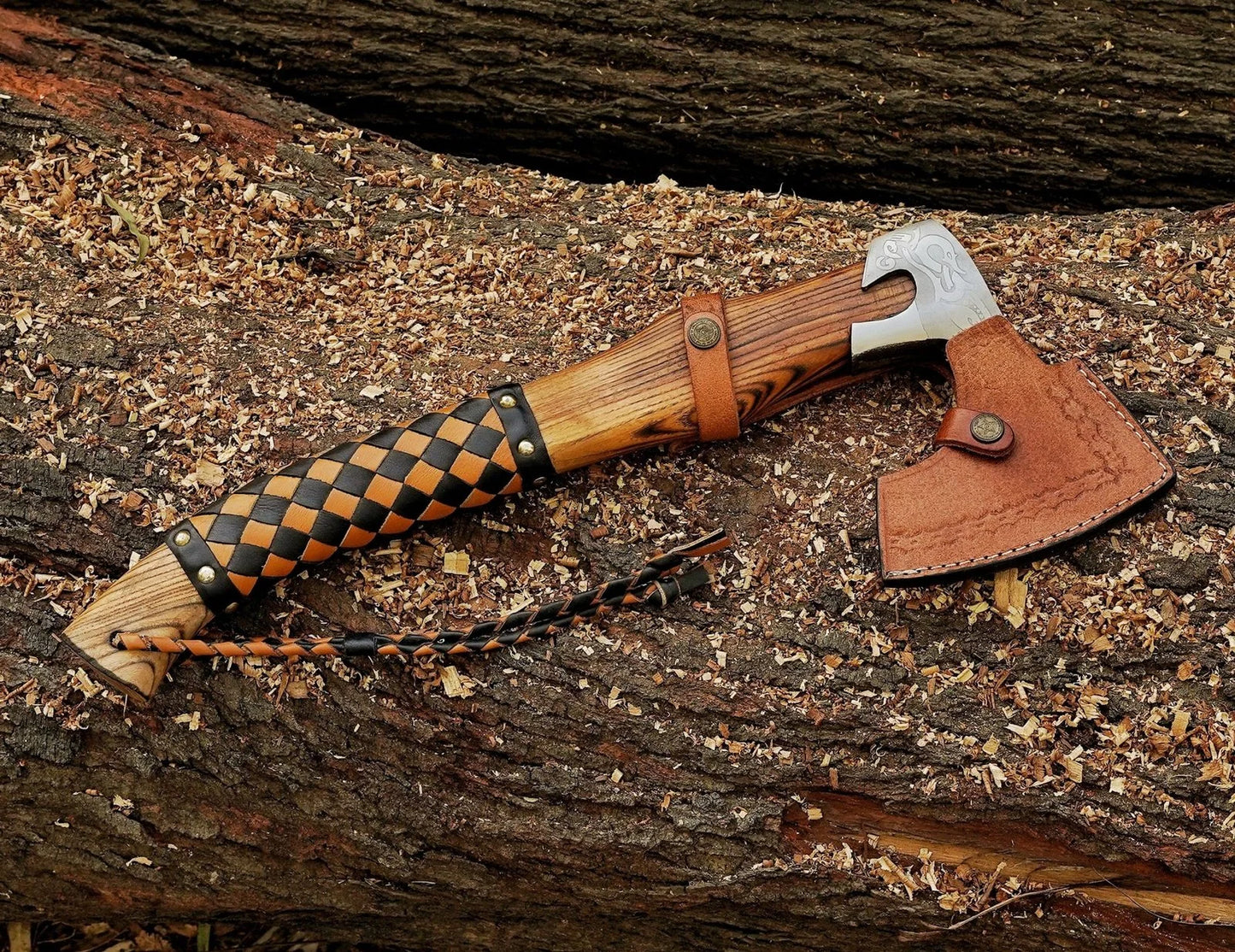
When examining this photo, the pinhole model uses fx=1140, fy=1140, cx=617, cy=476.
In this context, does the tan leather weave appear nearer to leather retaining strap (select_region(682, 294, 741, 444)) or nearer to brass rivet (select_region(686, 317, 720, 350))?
leather retaining strap (select_region(682, 294, 741, 444))

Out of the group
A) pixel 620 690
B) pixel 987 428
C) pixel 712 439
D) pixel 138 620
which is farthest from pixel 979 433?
pixel 138 620

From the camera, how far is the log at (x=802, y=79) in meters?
3.22

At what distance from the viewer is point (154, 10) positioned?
3285 mm

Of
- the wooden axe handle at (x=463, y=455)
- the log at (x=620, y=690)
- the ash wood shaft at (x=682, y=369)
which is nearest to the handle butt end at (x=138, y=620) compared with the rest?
the wooden axe handle at (x=463, y=455)

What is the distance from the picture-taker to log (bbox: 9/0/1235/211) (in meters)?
3.22

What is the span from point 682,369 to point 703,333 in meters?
0.09

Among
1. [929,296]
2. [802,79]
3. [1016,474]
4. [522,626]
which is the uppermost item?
[802,79]

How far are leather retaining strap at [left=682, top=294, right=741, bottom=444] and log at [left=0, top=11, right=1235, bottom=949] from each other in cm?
18

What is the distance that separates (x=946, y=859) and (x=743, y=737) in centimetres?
51

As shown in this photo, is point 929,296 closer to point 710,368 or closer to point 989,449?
point 989,449

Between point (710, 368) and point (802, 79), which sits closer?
point (710, 368)

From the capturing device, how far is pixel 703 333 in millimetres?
2529

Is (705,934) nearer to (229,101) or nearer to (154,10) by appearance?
(229,101)

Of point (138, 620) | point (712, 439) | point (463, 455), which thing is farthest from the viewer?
point (712, 439)
